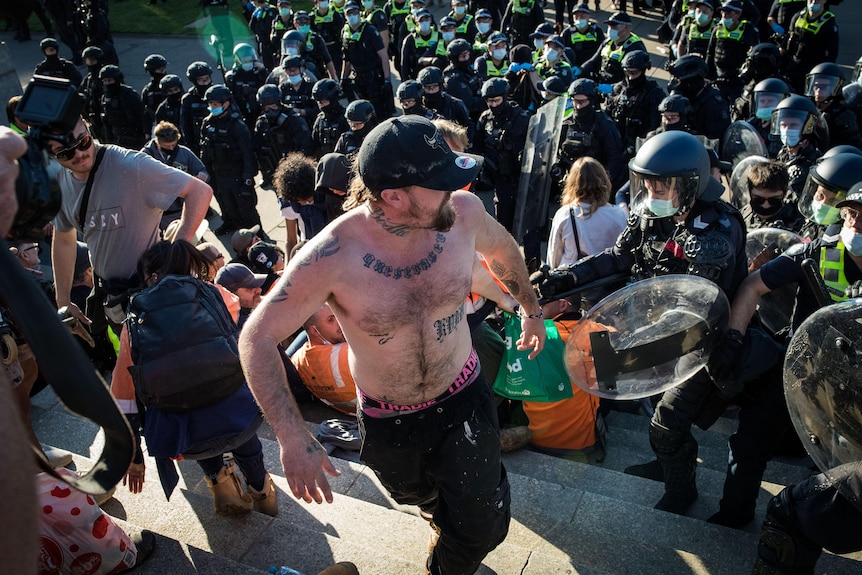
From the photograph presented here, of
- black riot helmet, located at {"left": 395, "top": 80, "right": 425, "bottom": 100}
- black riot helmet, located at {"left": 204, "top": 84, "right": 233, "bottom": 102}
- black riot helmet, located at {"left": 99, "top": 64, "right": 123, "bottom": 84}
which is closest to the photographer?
black riot helmet, located at {"left": 395, "top": 80, "right": 425, "bottom": 100}

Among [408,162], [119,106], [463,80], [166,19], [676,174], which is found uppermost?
[408,162]

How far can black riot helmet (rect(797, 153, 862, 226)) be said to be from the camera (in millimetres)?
4312

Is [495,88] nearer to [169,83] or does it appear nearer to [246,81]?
[169,83]

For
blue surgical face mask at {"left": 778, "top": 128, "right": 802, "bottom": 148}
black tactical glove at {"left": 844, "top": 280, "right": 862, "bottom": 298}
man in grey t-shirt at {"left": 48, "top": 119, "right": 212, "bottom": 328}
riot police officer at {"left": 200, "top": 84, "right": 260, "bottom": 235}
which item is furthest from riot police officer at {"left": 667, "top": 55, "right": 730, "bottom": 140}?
man in grey t-shirt at {"left": 48, "top": 119, "right": 212, "bottom": 328}

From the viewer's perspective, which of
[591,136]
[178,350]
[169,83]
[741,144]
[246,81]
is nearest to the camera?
[178,350]

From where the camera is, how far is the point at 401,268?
2.93 meters

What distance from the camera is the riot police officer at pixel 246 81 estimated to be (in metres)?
11.8

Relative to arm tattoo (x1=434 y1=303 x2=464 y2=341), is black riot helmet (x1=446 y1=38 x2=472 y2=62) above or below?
below

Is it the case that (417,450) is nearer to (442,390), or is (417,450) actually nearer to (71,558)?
(442,390)

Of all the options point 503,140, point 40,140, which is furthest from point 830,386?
point 503,140

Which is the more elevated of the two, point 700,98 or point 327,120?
point 700,98

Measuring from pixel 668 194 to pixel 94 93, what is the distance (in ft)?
34.1

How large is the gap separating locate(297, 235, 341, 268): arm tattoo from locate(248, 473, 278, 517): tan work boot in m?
1.59

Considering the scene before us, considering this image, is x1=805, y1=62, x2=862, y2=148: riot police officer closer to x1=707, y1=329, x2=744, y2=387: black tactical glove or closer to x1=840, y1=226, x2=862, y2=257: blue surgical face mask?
x1=840, y1=226, x2=862, y2=257: blue surgical face mask
